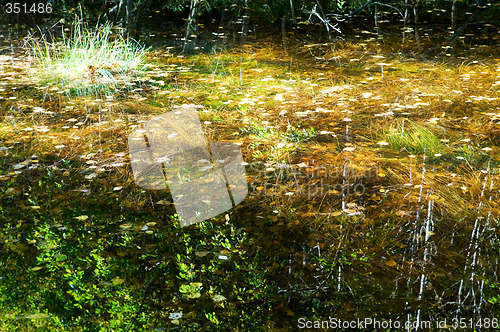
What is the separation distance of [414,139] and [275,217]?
191 cm

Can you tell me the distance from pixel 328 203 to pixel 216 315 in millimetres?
1396

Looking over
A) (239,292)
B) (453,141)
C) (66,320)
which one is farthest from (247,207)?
(453,141)

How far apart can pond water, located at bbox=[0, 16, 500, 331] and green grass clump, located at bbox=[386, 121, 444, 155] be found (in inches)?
0.7

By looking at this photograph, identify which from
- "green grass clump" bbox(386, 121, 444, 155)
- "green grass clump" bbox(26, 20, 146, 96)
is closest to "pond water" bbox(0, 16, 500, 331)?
"green grass clump" bbox(386, 121, 444, 155)

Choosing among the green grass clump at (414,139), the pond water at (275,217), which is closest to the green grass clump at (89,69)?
the pond water at (275,217)

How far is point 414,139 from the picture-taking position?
15.0ft

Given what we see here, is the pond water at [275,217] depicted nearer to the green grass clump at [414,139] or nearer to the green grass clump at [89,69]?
the green grass clump at [414,139]

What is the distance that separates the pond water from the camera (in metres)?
2.55

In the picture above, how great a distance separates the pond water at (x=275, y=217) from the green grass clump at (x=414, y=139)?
0.06ft

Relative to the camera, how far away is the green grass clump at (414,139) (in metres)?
4.38

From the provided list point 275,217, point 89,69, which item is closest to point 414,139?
point 275,217

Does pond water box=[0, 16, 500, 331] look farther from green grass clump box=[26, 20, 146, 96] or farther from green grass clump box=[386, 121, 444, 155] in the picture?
green grass clump box=[26, 20, 146, 96]

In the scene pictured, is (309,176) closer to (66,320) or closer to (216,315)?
(216,315)

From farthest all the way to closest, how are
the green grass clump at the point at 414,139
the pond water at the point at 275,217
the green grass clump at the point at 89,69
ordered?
the green grass clump at the point at 89,69
the green grass clump at the point at 414,139
the pond water at the point at 275,217
